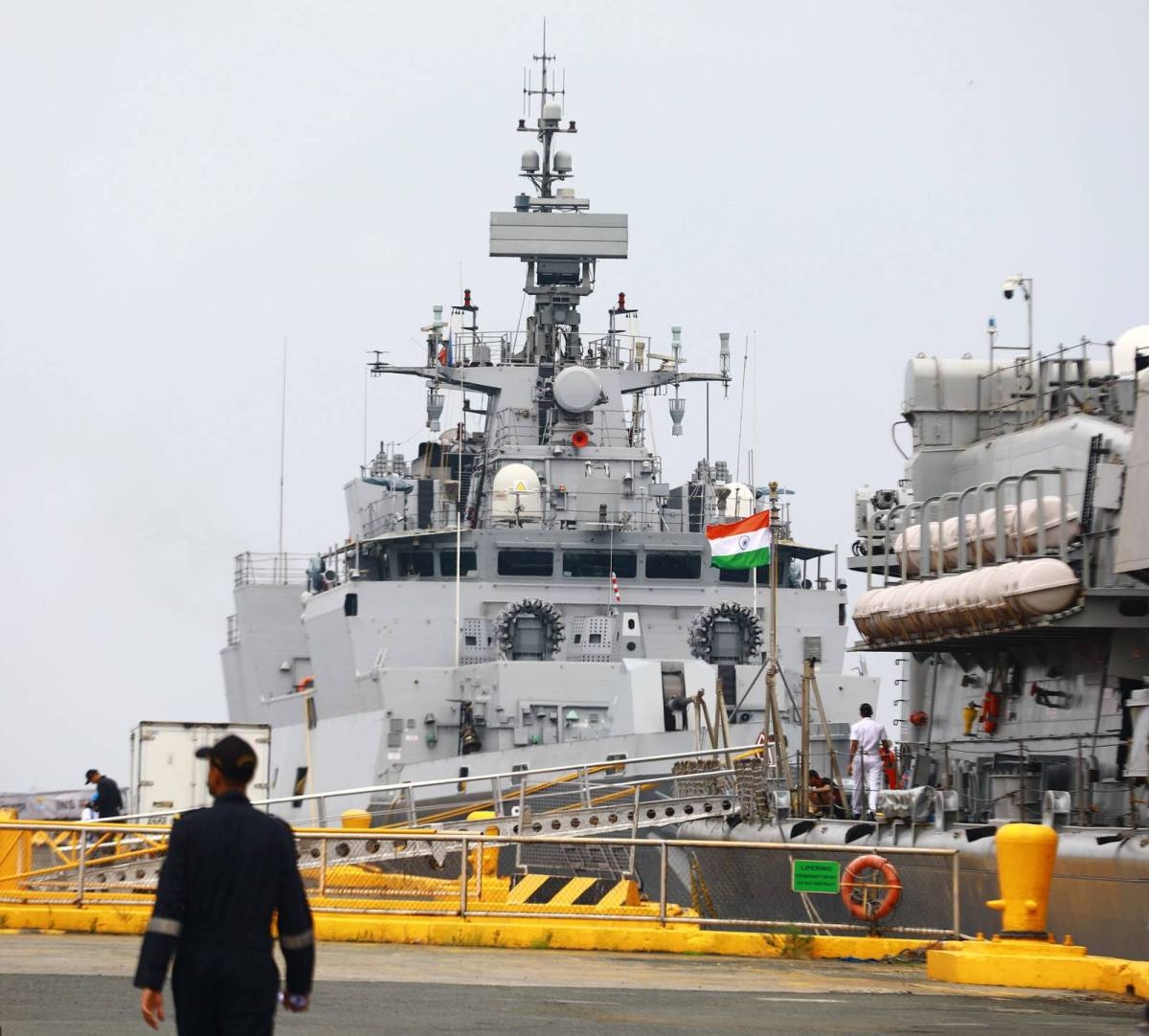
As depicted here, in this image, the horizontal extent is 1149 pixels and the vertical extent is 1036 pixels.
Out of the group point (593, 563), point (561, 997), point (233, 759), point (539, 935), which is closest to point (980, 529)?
point (539, 935)

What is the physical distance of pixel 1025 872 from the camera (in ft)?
38.9

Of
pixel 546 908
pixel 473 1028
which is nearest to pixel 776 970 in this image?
pixel 546 908

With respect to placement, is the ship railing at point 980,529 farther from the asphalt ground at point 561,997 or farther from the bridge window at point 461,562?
the bridge window at point 461,562

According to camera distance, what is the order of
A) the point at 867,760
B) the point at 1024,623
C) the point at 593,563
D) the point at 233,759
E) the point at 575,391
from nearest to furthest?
the point at 233,759 → the point at 1024,623 → the point at 867,760 → the point at 593,563 → the point at 575,391

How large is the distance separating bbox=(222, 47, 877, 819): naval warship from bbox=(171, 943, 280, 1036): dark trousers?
20.5 meters

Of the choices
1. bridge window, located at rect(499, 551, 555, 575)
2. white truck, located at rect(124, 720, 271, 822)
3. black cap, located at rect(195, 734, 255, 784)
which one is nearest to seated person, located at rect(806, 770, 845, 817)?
white truck, located at rect(124, 720, 271, 822)

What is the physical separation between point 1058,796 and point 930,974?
92.2 inches

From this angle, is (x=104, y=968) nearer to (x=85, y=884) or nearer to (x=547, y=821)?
(x=85, y=884)

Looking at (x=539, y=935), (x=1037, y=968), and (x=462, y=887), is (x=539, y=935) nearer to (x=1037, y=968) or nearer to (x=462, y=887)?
(x=462, y=887)

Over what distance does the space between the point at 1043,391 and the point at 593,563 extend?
13.8 metres

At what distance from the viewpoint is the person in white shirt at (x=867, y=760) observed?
741 inches

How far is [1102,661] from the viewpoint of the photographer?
52.5ft

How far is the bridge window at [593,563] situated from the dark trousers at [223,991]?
2528 centimetres

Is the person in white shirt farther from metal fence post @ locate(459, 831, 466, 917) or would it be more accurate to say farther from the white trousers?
metal fence post @ locate(459, 831, 466, 917)
